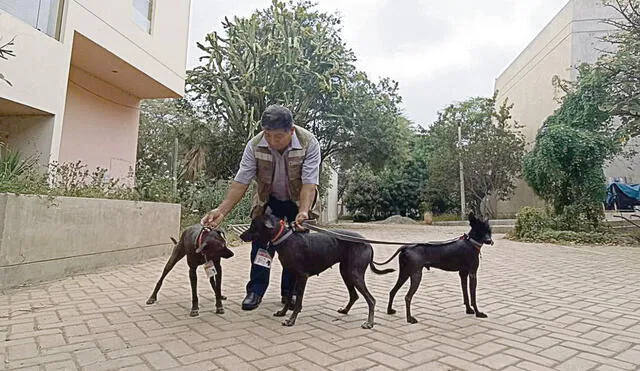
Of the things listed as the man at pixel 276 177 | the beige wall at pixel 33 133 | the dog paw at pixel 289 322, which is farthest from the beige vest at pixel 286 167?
the beige wall at pixel 33 133

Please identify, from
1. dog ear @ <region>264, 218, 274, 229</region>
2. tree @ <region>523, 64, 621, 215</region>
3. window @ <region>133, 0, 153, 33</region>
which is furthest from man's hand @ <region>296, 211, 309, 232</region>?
tree @ <region>523, 64, 621, 215</region>

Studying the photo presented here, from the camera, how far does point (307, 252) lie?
2.70 meters

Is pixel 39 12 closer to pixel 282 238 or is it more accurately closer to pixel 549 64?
pixel 282 238

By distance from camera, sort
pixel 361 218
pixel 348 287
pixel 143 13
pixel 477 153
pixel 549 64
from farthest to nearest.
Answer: pixel 361 218, pixel 477 153, pixel 549 64, pixel 143 13, pixel 348 287

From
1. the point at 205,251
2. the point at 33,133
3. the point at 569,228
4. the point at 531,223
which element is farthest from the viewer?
the point at 531,223

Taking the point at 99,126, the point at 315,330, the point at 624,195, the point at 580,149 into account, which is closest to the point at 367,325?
the point at 315,330

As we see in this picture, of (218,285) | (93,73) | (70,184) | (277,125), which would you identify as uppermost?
(93,73)

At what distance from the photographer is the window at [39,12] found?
5664 mm

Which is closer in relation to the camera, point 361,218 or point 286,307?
point 286,307

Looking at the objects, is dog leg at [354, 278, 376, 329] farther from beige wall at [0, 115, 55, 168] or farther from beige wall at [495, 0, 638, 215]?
beige wall at [495, 0, 638, 215]

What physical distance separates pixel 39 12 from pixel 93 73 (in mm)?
2665

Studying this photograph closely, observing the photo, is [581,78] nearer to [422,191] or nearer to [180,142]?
[180,142]

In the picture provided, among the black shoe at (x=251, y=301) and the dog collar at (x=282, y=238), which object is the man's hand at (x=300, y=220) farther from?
the black shoe at (x=251, y=301)

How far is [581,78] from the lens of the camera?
10.9 metres
